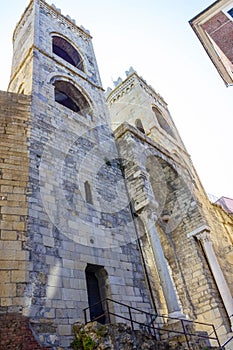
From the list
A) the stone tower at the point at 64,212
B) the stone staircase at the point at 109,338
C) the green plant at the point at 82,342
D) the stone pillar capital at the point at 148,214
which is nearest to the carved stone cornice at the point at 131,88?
the stone tower at the point at 64,212

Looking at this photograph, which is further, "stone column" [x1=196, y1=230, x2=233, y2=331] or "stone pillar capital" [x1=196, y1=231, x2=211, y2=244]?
"stone pillar capital" [x1=196, y1=231, x2=211, y2=244]

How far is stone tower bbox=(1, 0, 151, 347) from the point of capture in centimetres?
571

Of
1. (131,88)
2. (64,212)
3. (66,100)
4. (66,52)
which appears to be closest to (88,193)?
(64,212)

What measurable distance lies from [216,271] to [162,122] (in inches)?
481

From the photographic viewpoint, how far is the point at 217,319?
32.3 feet

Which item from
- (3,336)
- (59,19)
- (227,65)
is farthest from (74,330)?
(59,19)

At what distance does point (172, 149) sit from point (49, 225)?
467 inches

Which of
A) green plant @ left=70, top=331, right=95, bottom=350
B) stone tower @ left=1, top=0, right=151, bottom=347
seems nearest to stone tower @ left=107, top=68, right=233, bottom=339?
stone tower @ left=1, top=0, right=151, bottom=347

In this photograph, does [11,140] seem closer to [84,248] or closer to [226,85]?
[84,248]

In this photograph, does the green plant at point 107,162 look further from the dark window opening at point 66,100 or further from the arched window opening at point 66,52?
the arched window opening at point 66,52

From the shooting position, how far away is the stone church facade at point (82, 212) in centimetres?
596

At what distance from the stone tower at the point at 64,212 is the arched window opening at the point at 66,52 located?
154cm

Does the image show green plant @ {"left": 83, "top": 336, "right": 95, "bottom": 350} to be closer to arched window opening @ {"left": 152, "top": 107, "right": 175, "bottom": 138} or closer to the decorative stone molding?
the decorative stone molding

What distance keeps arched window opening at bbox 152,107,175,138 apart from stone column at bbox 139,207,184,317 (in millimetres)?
11102
